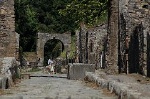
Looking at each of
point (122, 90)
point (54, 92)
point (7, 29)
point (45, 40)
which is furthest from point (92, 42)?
point (122, 90)

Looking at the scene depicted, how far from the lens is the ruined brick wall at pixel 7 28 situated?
20250mm

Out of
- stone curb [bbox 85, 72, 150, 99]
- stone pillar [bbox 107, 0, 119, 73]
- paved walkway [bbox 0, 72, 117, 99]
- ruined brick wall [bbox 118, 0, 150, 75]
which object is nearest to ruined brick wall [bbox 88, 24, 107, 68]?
ruined brick wall [bbox 118, 0, 150, 75]

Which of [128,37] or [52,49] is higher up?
[52,49]

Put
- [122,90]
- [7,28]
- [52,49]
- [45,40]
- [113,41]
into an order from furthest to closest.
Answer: [52,49] → [45,40] → [7,28] → [113,41] → [122,90]

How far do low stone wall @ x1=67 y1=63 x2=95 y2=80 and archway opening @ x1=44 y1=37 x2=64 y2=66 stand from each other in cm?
4824

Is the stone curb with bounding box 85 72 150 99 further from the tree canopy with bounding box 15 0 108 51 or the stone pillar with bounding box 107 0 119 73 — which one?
the tree canopy with bounding box 15 0 108 51

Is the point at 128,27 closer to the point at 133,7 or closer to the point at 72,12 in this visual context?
the point at 133,7

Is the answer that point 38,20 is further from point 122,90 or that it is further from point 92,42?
point 122,90

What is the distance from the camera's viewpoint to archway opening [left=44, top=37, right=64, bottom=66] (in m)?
68.8

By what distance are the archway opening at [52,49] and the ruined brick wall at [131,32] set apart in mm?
44107

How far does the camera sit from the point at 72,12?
33812 millimetres

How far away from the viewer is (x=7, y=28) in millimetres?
20453

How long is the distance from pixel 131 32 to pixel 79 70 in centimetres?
514

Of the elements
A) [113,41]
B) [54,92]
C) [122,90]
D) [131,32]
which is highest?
[131,32]
